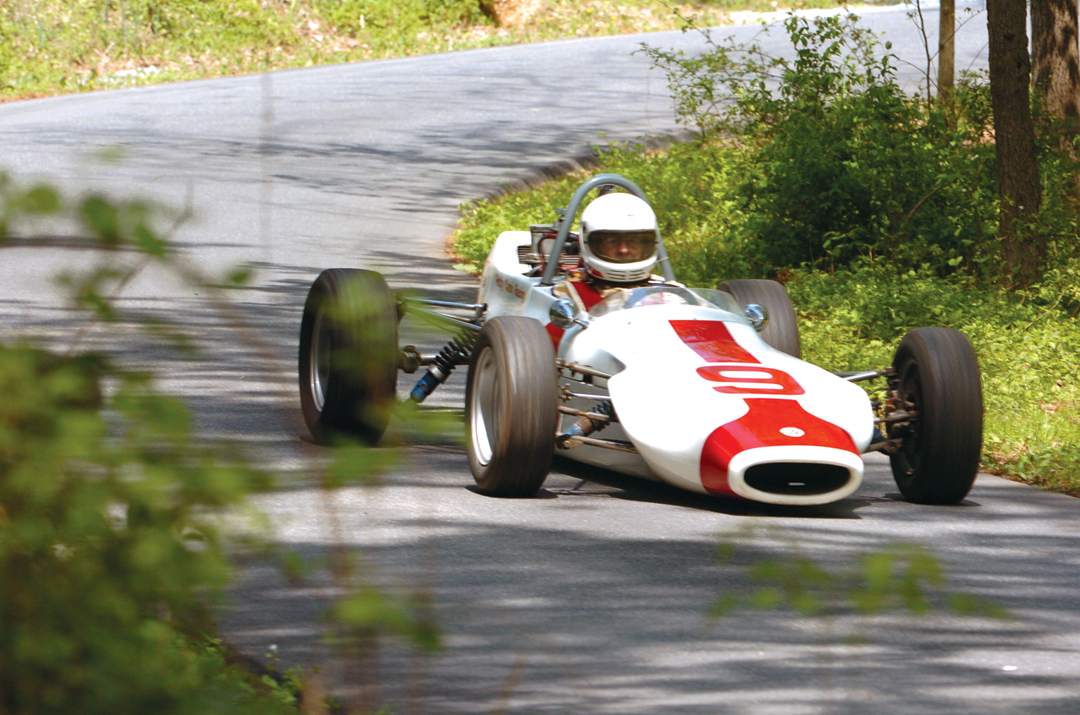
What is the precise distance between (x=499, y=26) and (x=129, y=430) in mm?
28491

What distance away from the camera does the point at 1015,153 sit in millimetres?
10016

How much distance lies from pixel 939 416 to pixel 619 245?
1.87 metres

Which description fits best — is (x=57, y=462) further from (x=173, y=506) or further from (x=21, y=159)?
(x=21, y=159)

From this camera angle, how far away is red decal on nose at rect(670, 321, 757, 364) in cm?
594

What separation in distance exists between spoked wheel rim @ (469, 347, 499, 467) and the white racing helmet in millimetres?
964

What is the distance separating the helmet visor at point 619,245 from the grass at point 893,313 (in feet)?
6.93

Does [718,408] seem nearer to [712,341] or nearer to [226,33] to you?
[712,341]

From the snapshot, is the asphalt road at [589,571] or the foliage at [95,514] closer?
the foliage at [95,514]

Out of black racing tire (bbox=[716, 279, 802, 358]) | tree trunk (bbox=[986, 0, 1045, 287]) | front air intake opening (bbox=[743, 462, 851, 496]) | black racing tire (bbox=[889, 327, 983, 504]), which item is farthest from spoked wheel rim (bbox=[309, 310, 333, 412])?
tree trunk (bbox=[986, 0, 1045, 287])

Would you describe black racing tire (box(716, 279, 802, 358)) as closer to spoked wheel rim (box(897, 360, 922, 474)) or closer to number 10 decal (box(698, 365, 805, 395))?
spoked wheel rim (box(897, 360, 922, 474))

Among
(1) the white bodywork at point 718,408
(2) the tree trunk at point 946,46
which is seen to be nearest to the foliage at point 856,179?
(2) the tree trunk at point 946,46

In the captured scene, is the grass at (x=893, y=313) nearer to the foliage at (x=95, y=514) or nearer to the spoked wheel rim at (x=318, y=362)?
the spoked wheel rim at (x=318, y=362)

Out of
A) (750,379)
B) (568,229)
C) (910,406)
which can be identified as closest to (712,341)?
(750,379)

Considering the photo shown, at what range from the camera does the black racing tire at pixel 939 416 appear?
5680 mm
